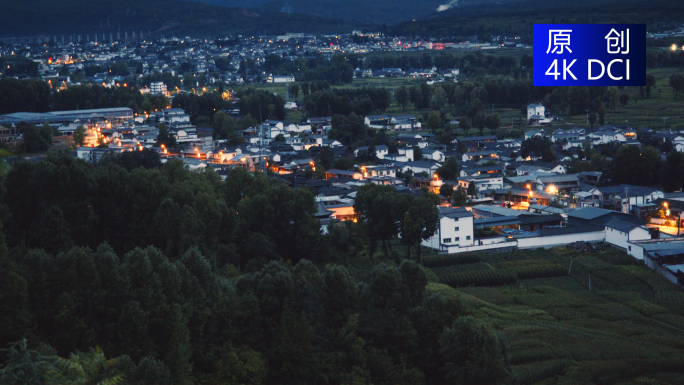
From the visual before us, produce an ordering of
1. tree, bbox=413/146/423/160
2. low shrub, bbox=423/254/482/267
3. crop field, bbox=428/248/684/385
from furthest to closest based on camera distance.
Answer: tree, bbox=413/146/423/160, low shrub, bbox=423/254/482/267, crop field, bbox=428/248/684/385

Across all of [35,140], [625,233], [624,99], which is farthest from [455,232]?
[624,99]

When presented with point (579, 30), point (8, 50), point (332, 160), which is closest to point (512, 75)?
point (332, 160)

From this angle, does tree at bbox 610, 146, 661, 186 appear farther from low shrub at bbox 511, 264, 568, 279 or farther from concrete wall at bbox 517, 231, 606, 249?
low shrub at bbox 511, 264, 568, 279

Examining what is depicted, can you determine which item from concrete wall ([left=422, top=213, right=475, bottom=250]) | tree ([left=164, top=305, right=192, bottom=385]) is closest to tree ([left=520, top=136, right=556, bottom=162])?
concrete wall ([left=422, top=213, right=475, bottom=250])

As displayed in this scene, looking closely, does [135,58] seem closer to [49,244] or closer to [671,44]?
[671,44]

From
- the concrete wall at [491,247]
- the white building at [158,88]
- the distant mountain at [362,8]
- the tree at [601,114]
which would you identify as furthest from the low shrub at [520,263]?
the distant mountain at [362,8]

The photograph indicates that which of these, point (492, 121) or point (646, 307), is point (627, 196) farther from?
point (492, 121)
